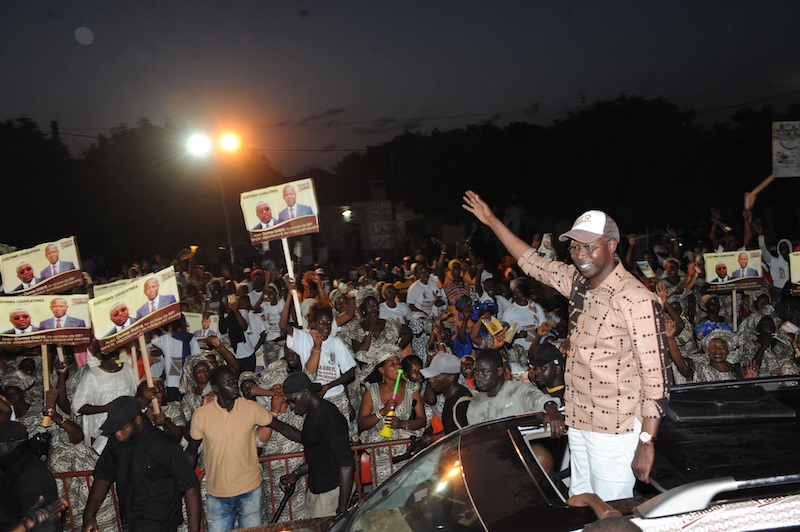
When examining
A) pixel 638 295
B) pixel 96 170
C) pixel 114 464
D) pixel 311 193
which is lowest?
pixel 114 464

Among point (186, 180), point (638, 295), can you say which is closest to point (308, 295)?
point (638, 295)

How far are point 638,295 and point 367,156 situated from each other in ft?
107

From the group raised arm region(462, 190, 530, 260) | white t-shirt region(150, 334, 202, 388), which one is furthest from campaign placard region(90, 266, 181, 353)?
raised arm region(462, 190, 530, 260)

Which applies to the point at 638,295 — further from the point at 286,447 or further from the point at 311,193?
the point at 311,193

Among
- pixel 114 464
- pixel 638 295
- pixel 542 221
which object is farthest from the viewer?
pixel 542 221

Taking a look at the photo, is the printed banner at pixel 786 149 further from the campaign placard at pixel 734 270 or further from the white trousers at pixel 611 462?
the white trousers at pixel 611 462

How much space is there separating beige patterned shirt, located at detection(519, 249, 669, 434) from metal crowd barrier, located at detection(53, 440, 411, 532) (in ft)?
9.38

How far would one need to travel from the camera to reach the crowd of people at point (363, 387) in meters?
3.20

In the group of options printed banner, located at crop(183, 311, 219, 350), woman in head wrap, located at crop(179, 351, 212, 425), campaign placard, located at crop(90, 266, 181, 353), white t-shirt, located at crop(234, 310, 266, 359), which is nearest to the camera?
campaign placard, located at crop(90, 266, 181, 353)

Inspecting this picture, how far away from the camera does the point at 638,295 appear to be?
3.06 m

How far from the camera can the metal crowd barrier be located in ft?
19.2

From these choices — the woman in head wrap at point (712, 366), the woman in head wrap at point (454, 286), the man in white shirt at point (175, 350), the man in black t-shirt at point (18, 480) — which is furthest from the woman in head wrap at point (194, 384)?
the woman in head wrap at point (712, 366)

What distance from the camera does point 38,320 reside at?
24.1ft

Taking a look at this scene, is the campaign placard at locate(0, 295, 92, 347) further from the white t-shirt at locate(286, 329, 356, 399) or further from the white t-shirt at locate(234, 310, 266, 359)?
the white t-shirt at locate(234, 310, 266, 359)
